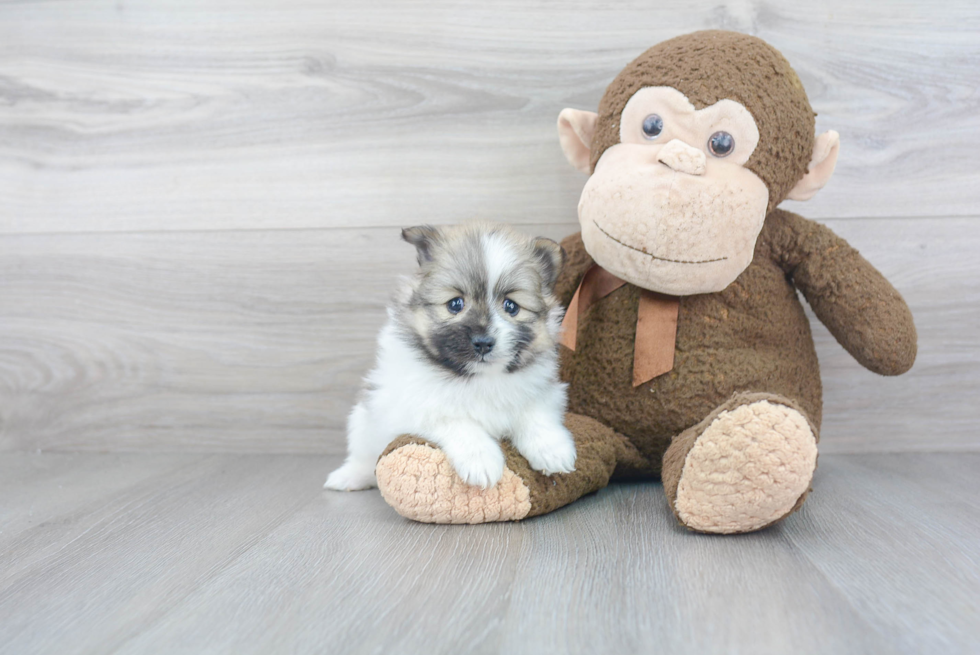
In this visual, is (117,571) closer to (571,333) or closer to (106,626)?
(106,626)

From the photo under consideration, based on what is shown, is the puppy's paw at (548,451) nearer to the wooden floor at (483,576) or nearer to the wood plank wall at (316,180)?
the wooden floor at (483,576)

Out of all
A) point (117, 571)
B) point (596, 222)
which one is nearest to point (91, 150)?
point (117, 571)

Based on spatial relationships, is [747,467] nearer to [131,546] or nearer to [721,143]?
[721,143]

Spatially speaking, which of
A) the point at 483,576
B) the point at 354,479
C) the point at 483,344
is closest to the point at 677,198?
the point at 483,344

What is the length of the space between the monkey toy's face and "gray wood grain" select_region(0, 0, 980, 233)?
1.34 feet

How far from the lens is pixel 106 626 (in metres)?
0.89

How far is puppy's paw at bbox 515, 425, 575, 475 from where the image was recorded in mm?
1259

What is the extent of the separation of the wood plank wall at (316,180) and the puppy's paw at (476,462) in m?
0.71

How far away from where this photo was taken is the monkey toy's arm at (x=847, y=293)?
142 centimetres

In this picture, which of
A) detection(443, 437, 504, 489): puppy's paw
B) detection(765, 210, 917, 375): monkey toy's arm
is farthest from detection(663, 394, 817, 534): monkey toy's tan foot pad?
detection(765, 210, 917, 375): monkey toy's arm

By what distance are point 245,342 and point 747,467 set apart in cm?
131

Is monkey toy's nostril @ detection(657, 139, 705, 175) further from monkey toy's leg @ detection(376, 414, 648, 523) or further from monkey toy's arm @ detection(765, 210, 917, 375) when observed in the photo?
monkey toy's leg @ detection(376, 414, 648, 523)

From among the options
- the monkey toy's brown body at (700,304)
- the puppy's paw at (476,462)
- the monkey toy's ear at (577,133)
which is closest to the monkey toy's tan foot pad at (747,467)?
the monkey toy's brown body at (700,304)

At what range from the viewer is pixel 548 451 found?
4.13ft
